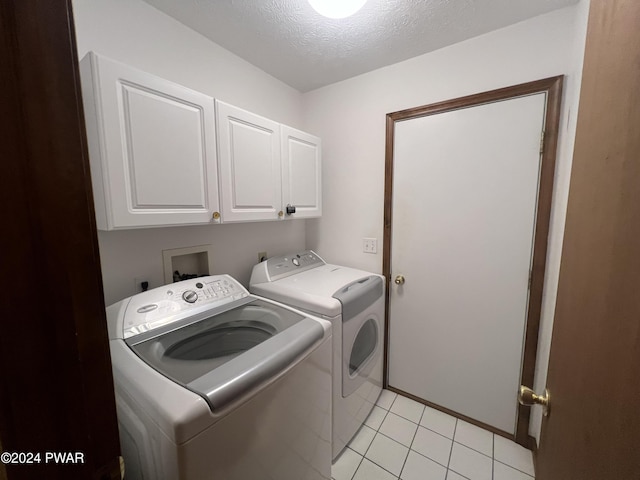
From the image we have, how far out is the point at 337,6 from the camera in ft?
3.58

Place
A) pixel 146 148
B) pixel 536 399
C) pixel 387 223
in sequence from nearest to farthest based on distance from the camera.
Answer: pixel 536 399 < pixel 146 148 < pixel 387 223

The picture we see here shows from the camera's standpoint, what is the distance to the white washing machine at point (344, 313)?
134 centimetres

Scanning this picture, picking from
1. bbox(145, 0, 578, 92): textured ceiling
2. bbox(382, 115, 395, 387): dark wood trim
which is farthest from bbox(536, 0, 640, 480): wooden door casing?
bbox(382, 115, 395, 387): dark wood trim

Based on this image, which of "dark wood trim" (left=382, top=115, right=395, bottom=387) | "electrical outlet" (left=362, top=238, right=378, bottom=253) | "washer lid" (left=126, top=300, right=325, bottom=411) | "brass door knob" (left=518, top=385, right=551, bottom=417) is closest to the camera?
"brass door knob" (left=518, top=385, right=551, bottom=417)

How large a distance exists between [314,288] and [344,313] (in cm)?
24

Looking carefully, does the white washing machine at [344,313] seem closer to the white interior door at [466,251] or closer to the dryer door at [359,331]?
the dryer door at [359,331]

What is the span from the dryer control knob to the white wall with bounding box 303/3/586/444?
3.88 ft

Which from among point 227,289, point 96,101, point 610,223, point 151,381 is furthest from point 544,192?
point 96,101

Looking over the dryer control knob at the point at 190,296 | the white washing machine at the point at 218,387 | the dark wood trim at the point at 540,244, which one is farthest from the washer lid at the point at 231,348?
the dark wood trim at the point at 540,244

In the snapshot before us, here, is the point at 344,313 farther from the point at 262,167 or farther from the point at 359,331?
the point at 262,167

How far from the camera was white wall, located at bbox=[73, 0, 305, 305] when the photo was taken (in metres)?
1.11

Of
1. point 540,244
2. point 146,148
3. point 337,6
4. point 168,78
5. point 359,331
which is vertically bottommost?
point 359,331

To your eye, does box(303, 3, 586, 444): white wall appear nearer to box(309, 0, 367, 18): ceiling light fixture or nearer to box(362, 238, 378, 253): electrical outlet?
box(362, 238, 378, 253): electrical outlet

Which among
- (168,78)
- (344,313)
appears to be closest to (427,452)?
(344,313)
